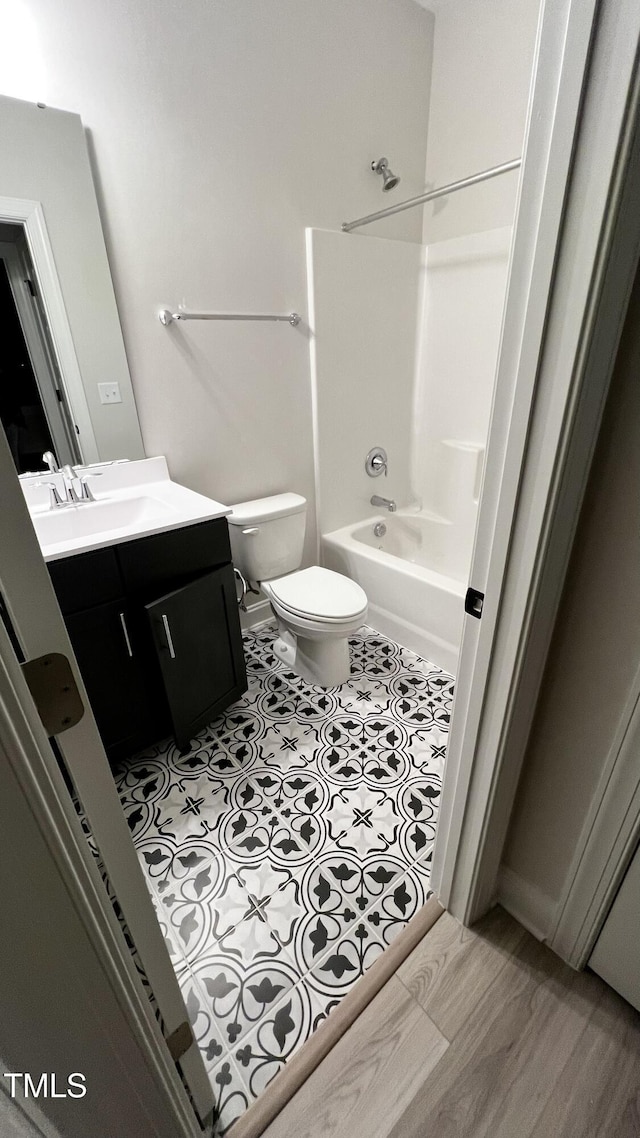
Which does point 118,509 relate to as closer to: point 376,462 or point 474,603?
point 474,603

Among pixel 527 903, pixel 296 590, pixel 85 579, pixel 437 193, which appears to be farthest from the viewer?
pixel 296 590

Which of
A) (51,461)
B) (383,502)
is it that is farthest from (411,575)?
(51,461)

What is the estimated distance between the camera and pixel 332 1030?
98cm

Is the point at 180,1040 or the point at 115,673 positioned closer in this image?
the point at 180,1040

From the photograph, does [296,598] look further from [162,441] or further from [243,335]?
[243,335]

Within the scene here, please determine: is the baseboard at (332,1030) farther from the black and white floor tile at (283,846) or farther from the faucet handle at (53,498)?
the faucet handle at (53,498)

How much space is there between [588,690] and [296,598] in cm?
115

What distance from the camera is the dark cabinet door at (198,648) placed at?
143 cm

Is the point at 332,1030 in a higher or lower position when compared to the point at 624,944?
lower

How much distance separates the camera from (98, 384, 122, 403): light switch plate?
64.6 inches

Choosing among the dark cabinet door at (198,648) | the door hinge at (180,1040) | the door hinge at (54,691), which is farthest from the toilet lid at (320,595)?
the door hinge at (54,691)

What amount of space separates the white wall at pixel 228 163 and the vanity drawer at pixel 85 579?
2.28ft

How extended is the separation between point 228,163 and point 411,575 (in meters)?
1.70

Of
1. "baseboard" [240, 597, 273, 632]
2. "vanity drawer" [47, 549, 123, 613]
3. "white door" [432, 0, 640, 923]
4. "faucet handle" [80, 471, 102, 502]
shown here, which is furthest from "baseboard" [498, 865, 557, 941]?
"faucet handle" [80, 471, 102, 502]
